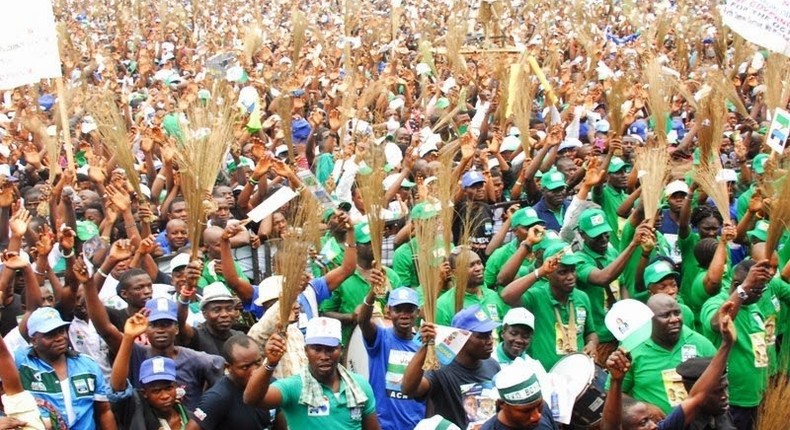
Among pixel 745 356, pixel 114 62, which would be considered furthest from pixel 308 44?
pixel 745 356

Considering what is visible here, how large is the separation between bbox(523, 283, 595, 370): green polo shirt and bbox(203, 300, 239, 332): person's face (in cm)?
179

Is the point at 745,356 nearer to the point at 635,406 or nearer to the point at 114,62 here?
the point at 635,406

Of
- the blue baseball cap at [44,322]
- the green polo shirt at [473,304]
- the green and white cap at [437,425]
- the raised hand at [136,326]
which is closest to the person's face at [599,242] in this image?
the green polo shirt at [473,304]

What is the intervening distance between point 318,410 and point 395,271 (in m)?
2.29

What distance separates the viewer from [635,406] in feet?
14.6

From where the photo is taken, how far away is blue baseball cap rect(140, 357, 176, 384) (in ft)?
15.4

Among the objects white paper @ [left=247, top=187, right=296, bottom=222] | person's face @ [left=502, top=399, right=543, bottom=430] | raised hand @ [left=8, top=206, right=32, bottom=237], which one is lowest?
person's face @ [left=502, top=399, right=543, bottom=430]

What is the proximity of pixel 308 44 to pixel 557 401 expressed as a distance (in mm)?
13781

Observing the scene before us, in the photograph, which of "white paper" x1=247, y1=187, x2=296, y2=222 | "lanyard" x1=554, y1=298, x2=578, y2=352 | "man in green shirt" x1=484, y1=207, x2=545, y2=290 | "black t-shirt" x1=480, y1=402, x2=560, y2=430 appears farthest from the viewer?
"man in green shirt" x1=484, y1=207, x2=545, y2=290

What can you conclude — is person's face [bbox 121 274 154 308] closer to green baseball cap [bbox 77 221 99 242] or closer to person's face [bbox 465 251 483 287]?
green baseball cap [bbox 77 221 99 242]

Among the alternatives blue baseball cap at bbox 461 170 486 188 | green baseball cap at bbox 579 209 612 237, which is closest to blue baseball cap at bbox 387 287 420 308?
green baseball cap at bbox 579 209 612 237

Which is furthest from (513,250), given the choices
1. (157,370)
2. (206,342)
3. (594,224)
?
(157,370)

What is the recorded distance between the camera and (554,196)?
25.6 ft

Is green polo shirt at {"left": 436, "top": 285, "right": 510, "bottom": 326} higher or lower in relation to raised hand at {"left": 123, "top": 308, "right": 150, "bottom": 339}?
lower
